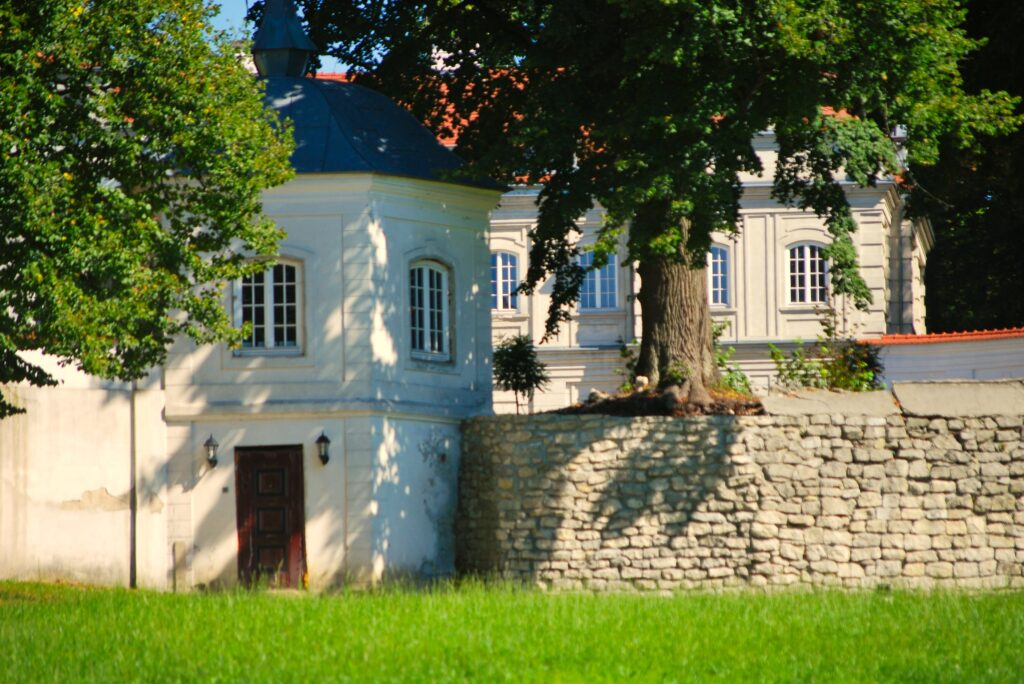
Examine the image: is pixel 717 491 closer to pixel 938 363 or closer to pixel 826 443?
pixel 826 443

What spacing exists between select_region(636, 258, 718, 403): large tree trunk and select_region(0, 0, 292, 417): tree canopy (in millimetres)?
6366

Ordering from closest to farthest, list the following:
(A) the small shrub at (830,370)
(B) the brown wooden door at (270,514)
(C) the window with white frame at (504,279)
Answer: (B) the brown wooden door at (270,514)
(A) the small shrub at (830,370)
(C) the window with white frame at (504,279)

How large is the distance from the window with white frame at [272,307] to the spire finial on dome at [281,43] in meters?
3.61

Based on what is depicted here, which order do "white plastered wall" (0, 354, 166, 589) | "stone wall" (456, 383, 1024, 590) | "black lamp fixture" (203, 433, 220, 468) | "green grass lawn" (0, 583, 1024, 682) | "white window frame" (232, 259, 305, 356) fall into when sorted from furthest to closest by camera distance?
1. "white window frame" (232, 259, 305, 356)
2. "black lamp fixture" (203, 433, 220, 468)
3. "stone wall" (456, 383, 1024, 590)
4. "white plastered wall" (0, 354, 166, 589)
5. "green grass lawn" (0, 583, 1024, 682)

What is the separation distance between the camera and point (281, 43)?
2653 cm

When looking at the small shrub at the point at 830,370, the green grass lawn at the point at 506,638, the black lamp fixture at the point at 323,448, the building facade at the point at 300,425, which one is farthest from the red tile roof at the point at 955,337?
the black lamp fixture at the point at 323,448

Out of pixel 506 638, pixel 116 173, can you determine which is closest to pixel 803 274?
pixel 116 173

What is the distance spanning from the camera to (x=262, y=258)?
24375 mm

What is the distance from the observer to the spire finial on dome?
2656 centimetres

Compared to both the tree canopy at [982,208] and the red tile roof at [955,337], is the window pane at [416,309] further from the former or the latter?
the red tile roof at [955,337]

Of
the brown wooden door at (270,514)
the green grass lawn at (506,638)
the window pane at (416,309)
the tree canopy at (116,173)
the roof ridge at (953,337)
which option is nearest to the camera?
the green grass lawn at (506,638)

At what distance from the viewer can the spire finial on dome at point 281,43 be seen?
26.6 m

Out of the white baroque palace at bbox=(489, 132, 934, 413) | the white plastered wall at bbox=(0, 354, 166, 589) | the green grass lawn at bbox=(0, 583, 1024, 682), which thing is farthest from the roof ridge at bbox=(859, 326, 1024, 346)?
the white plastered wall at bbox=(0, 354, 166, 589)

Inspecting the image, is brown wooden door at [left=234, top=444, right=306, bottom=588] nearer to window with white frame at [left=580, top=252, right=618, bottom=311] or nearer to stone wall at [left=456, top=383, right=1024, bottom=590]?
stone wall at [left=456, top=383, right=1024, bottom=590]
